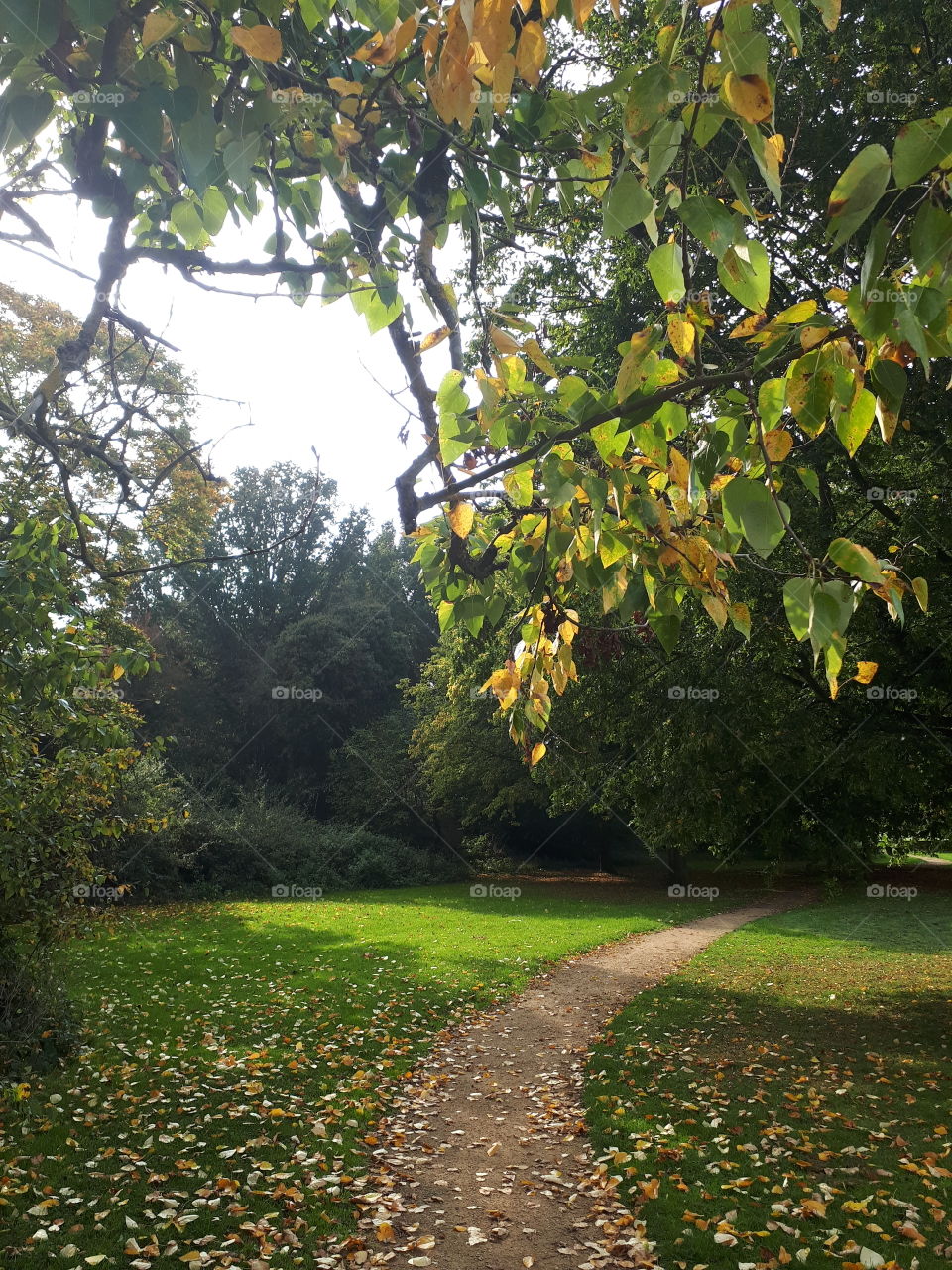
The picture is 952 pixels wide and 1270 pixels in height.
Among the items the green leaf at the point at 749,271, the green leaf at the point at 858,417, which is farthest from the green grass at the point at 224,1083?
the green leaf at the point at 749,271

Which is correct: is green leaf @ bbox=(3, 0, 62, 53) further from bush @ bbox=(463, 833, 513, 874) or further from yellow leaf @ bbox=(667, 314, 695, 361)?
bush @ bbox=(463, 833, 513, 874)

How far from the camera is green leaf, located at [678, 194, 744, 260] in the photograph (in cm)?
124

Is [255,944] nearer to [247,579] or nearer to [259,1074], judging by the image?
[259,1074]

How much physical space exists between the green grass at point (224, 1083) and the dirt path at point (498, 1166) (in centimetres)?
28

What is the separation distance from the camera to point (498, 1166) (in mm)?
5664

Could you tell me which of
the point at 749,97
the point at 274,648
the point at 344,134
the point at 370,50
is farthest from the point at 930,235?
the point at 274,648

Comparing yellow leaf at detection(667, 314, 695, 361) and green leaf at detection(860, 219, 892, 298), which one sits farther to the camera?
yellow leaf at detection(667, 314, 695, 361)

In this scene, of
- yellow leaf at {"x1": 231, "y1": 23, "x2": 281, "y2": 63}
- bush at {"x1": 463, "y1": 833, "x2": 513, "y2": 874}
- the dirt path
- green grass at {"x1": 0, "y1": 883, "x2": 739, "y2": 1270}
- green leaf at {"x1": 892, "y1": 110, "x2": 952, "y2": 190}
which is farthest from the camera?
bush at {"x1": 463, "y1": 833, "x2": 513, "y2": 874}

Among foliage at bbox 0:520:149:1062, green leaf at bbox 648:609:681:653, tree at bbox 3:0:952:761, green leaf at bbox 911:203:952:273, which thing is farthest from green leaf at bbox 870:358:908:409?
foliage at bbox 0:520:149:1062

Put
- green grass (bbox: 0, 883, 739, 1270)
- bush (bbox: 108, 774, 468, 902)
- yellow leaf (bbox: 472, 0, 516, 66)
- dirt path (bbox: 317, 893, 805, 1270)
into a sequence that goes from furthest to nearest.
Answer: bush (bbox: 108, 774, 468, 902) → green grass (bbox: 0, 883, 739, 1270) → dirt path (bbox: 317, 893, 805, 1270) → yellow leaf (bbox: 472, 0, 516, 66)

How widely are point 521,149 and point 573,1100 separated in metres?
6.82

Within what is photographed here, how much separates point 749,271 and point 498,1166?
234 inches

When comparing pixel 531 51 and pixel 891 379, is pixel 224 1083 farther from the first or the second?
pixel 531 51

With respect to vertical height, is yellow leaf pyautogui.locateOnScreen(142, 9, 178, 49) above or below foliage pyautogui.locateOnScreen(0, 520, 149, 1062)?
above
